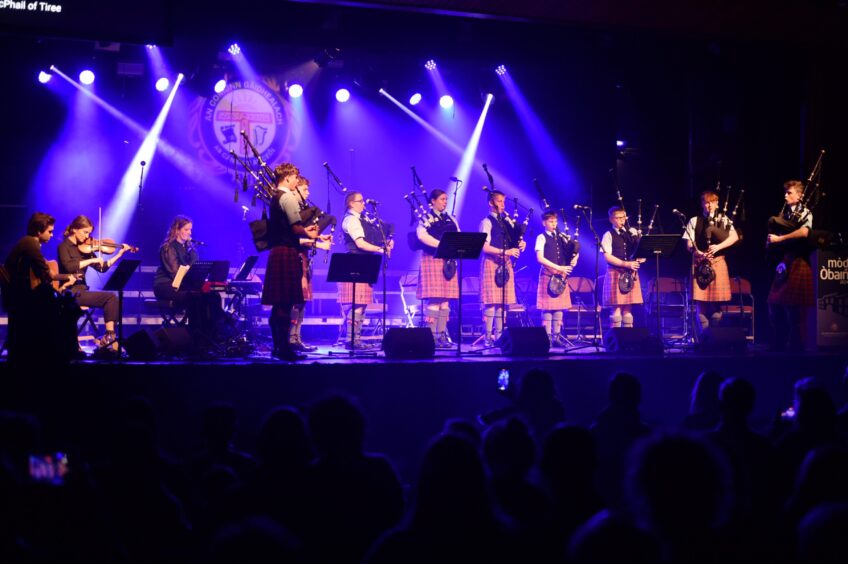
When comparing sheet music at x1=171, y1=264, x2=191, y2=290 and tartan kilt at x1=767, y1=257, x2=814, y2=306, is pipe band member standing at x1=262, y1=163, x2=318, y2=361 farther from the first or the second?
tartan kilt at x1=767, y1=257, x2=814, y2=306

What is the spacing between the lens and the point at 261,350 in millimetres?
10258

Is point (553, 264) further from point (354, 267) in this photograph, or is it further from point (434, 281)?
point (354, 267)

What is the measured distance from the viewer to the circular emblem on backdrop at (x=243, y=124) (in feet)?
46.3

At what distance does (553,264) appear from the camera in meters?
11.1

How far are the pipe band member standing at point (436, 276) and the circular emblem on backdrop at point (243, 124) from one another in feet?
14.8

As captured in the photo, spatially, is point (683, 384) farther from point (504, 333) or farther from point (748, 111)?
point (748, 111)

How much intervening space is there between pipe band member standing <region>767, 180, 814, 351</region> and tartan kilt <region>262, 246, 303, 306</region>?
19.7 feet

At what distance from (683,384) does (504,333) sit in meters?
2.07

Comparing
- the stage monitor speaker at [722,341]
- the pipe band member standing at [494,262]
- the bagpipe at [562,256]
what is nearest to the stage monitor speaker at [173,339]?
the pipe band member standing at [494,262]

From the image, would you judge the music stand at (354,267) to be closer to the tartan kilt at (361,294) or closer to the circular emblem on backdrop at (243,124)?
the tartan kilt at (361,294)

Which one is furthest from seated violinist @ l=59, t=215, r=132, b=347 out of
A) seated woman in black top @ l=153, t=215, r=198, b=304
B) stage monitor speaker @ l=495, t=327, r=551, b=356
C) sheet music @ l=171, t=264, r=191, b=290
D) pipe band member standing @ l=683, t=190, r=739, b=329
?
pipe band member standing @ l=683, t=190, r=739, b=329

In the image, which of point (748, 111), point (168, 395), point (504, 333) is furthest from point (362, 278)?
point (748, 111)

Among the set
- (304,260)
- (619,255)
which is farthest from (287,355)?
(619,255)

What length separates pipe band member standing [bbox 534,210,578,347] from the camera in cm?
1116
